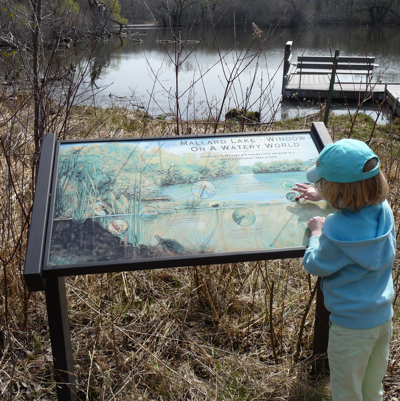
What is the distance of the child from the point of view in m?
1.37

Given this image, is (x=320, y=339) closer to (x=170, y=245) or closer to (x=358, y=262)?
(x=358, y=262)

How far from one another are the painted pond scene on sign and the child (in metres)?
0.21

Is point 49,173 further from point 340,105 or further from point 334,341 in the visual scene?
point 340,105

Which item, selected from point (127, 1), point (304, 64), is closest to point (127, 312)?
point (304, 64)

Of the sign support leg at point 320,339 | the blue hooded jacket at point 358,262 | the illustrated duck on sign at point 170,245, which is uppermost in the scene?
the illustrated duck on sign at point 170,245

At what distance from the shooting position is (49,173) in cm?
172

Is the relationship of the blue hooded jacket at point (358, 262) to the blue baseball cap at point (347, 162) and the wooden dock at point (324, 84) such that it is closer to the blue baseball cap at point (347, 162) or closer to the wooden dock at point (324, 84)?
the blue baseball cap at point (347, 162)

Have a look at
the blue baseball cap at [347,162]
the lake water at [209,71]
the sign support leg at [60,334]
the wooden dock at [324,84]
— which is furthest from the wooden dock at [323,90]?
the sign support leg at [60,334]

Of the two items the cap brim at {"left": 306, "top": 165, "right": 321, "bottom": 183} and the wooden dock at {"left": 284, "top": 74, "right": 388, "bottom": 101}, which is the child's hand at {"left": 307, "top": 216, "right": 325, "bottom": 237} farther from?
the wooden dock at {"left": 284, "top": 74, "right": 388, "bottom": 101}

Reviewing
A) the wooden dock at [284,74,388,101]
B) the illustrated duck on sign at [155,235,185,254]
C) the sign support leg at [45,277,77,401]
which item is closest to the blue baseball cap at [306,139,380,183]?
the illustrated duck on sign at [155,235,185,254]

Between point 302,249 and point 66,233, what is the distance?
2.87 ft

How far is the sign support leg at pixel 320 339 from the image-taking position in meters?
1.99

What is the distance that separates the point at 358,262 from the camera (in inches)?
53.8

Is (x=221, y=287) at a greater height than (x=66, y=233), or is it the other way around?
(x=66, y=233)
